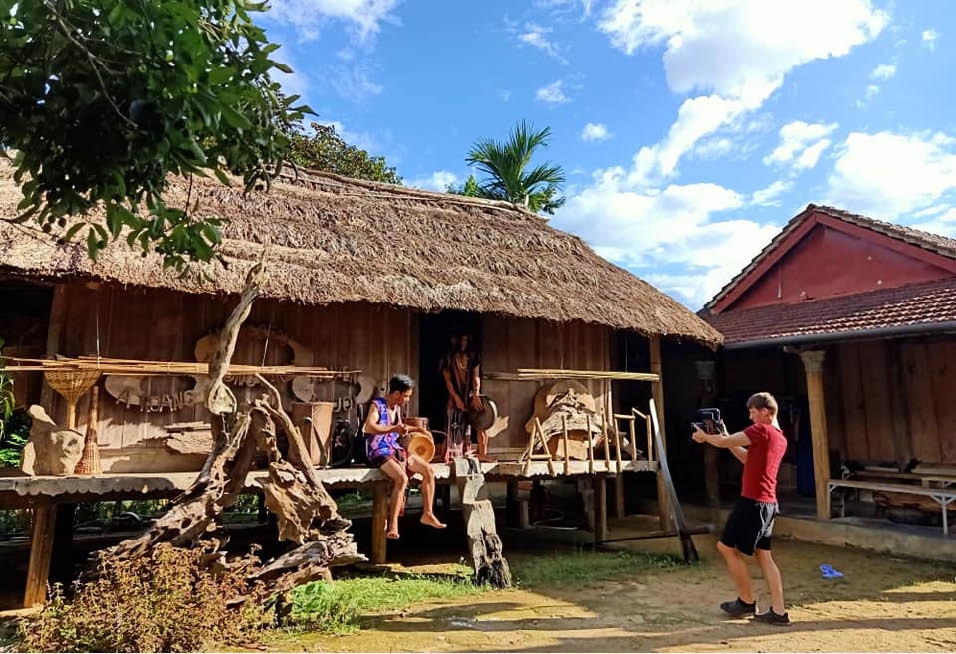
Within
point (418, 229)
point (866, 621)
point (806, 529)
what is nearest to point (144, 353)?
point (418, 229)

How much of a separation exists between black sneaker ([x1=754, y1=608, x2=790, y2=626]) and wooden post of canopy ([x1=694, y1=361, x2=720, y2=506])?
514 centimetres

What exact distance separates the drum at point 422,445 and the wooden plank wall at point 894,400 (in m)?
6.45

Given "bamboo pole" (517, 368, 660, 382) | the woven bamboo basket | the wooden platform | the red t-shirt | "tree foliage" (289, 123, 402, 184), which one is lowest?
the wooden platform

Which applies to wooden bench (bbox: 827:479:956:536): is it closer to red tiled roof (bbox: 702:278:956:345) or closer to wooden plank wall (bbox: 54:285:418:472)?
red tiled roof (bbox: 702:278:956:345)

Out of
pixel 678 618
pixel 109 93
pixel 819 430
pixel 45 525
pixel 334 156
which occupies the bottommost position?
pixel 678 618

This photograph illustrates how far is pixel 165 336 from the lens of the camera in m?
6.48

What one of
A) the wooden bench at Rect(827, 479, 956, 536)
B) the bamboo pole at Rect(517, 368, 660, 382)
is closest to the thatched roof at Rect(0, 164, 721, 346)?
the bamboo pole at Rect(517, 368, 660, 382)

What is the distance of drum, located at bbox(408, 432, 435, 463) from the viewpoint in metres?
6.52

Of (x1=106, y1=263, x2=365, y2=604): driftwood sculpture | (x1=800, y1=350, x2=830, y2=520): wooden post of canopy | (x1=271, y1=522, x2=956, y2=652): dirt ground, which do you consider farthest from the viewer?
(x1=800, y1=350, x2=830, y2=520): wooden post of canopy

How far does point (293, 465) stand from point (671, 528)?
18.2 ft

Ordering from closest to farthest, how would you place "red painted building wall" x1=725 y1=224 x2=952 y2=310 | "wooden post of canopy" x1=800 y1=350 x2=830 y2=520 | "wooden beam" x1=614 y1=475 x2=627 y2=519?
"wooden post of canopy" x1=800 y1=350 x2=830 y2=520
"red painted building wall" x1=725 y1=224 x2=952 y2=310
"wooden beam" x1=614 y1=475 x2=627 y2=519

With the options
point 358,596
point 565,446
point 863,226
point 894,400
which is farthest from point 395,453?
point 863,226

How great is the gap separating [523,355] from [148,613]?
5253 mm

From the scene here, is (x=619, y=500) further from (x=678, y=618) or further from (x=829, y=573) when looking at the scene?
(x=678, y=618)
